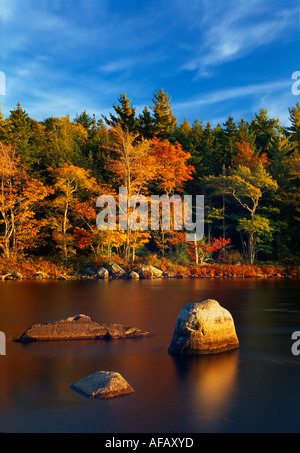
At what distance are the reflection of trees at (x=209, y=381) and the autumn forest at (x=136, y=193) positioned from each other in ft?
91.7

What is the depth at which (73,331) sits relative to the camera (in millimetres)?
12484

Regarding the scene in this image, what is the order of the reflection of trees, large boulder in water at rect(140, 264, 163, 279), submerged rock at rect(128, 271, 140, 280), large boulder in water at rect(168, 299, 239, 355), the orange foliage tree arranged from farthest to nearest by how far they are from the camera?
the orange foliage tree → large boulder in water at rect(140, 264, 163, 279) → submerged rock at rect(128, 271, 140, 280) → large boulder in water at rect(168, 299, 239, 355) → the reflection of trees

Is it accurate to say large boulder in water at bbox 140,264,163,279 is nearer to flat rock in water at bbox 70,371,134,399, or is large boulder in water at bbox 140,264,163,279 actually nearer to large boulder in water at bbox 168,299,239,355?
large boulder in water at bbox 168,299,239,355

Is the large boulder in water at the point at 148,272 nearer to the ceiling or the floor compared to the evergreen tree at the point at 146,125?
nearer to the floor

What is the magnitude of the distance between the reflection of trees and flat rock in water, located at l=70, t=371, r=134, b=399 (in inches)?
47.3

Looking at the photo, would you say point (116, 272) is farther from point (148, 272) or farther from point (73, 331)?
point (73, 331)

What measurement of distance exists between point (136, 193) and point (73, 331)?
30.1m

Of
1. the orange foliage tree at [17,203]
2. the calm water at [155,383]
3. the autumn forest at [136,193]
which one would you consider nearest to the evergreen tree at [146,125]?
the autumn forest at [136,193]

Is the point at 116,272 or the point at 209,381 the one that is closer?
the point at 209,381

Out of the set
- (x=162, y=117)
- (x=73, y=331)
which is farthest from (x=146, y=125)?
(x=73, y=331)

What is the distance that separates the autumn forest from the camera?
126 ft

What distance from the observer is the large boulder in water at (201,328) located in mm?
10258

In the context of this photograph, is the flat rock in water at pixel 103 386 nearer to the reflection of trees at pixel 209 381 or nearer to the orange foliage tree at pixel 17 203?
the reflection of trees at pixel 209 381

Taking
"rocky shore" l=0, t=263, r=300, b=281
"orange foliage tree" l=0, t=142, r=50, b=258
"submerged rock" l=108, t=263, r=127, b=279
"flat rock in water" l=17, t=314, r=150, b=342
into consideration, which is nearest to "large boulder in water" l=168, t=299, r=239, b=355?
"flat rock in water" l=17, t=314, r=150, b=342
